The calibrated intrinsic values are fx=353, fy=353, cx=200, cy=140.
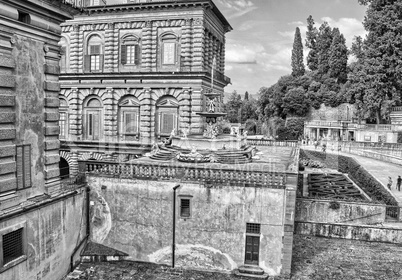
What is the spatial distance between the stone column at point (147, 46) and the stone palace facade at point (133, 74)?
9 centimetres

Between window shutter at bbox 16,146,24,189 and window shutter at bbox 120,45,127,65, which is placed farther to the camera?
window shutter at bbox 120,45,127,65

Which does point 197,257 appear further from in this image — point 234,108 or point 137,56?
point 234,108

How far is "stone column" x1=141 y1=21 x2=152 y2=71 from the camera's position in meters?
31.5

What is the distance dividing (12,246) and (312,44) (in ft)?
255

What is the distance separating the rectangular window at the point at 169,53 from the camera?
31438mm

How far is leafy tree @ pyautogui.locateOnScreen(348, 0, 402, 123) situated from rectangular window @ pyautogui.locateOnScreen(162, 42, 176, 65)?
28.3 metres

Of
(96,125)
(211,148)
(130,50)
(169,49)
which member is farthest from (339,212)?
(96,125)

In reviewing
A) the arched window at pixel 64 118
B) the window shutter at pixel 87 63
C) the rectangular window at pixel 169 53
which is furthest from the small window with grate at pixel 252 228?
the arched window at pixel 64 118

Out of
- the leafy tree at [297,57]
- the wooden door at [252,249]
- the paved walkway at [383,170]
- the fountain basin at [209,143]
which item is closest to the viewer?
the wooden door at [252,249]

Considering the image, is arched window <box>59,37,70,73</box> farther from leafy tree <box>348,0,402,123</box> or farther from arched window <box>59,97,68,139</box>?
leafy tree <box>348,0,402,123</box>

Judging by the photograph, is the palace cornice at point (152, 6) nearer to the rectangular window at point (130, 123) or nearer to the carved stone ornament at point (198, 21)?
the carved stone ornament at point (198, 21)

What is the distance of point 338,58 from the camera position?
6981 cm

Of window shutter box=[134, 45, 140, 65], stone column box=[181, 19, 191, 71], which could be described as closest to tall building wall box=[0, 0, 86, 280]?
stone column box=[181, 19, 191, 71]

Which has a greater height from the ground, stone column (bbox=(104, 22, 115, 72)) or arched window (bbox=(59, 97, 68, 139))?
stone column (bbox=(104, 22, 115, 72))
